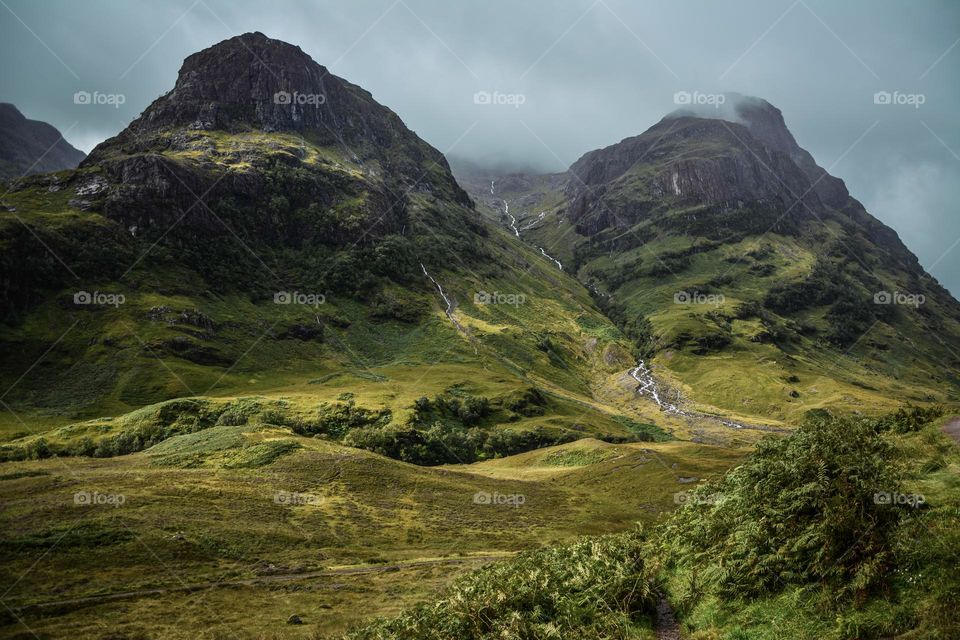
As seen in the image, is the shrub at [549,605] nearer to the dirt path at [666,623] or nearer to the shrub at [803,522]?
the dirt path at [666,623]

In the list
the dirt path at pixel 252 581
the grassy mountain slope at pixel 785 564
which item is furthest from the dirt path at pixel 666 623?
the dirt path at pixel 252 581

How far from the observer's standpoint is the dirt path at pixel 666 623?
2149 cm

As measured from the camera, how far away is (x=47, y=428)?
114062 millimetres

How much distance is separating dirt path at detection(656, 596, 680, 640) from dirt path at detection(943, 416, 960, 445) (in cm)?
1390

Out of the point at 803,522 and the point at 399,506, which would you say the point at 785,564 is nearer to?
the point at 803,522

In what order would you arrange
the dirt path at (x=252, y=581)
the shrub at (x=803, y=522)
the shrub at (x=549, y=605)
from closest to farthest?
the shrub at (x=803, y=522)
the shrub at (x=549, y=605)
the dirt path at (x=252, y=581)

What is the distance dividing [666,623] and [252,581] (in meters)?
35.5

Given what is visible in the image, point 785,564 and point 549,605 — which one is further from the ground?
point 785,564

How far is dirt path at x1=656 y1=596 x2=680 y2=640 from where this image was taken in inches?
846

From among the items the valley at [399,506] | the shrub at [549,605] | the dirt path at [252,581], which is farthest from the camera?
the dirt path at [252,581]

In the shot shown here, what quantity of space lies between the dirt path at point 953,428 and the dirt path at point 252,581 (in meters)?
37.5

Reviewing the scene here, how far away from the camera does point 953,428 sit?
23984 millimetres

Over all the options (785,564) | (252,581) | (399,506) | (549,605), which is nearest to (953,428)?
(785,564)

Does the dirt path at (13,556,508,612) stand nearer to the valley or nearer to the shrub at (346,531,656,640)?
the valley
